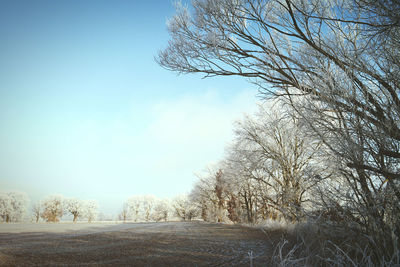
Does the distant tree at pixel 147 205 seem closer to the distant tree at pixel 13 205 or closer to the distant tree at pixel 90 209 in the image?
the distant tree at pixel 90 209

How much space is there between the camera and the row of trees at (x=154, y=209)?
2005 inches

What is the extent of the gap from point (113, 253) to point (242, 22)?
169 inches

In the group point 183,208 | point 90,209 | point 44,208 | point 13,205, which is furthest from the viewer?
point 90,209

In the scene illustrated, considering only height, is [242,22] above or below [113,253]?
above

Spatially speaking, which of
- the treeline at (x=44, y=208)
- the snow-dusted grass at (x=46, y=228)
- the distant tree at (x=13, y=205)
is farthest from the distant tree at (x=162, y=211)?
the snow-dusted grass at (x=46, y=228)

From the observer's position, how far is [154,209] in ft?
198

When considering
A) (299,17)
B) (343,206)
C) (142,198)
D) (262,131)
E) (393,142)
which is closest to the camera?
(343,206)

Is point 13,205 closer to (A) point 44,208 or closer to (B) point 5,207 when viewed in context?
(B) point 5,207

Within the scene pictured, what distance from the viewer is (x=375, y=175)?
189cm

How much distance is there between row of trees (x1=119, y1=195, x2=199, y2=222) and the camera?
50938 millimetres

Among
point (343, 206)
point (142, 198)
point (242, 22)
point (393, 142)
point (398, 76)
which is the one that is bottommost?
point (142, 198)

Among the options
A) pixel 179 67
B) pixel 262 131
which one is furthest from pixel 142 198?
pixel 179 67

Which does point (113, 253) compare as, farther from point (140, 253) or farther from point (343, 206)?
point (343, 206)

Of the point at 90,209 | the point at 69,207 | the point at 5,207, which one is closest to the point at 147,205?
the point at 90,209
